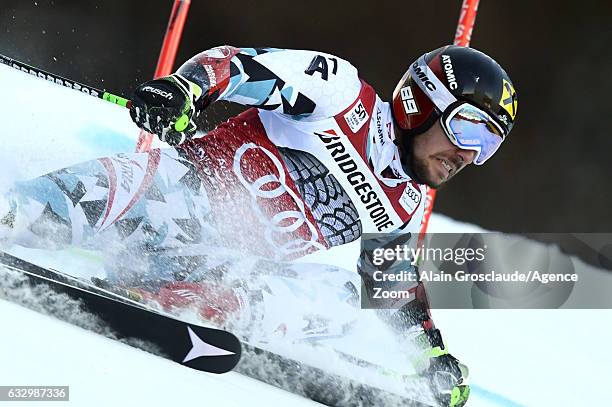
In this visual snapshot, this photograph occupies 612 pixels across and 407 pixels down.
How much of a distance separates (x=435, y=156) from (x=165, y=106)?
0.79 m

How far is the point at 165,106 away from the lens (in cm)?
174

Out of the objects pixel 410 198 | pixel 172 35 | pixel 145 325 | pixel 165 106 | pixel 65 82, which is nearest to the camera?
pixel 165 106

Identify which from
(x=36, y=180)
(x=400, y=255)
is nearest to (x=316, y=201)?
(x=400, y=255)

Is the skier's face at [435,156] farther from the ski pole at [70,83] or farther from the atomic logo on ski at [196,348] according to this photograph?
the ski pole at [70,83]

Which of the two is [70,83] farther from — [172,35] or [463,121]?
[463,121]

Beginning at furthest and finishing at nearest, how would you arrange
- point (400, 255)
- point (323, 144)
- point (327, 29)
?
1. point (327, 29)
2. point (400, 255)
3. point (323, 144)

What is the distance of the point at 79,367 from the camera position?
1676mm

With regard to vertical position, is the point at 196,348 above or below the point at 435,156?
below

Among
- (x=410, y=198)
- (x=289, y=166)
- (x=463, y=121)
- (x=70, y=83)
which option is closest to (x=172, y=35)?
(x=70, y=83)

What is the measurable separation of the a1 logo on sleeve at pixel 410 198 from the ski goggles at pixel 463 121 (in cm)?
23

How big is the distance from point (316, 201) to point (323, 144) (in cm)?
16

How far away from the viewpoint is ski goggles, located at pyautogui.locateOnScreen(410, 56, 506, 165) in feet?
6.96

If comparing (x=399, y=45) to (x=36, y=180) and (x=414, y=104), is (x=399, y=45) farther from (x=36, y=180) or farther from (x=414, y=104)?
(x=36, y=180)

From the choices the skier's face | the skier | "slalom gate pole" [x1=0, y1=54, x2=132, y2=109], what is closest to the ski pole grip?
the skier
